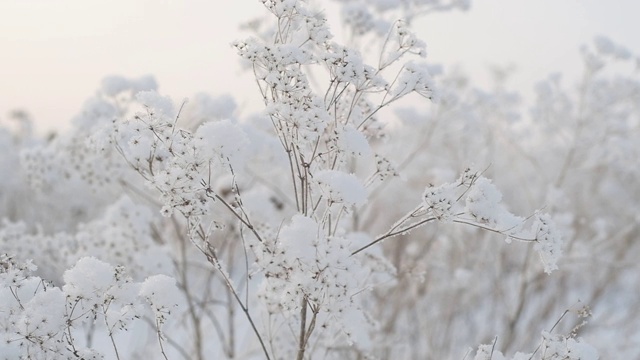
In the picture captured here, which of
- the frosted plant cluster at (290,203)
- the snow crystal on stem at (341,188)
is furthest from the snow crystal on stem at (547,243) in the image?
the snow crystal on stem at (341,188)

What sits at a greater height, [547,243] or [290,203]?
Result: [290,203]

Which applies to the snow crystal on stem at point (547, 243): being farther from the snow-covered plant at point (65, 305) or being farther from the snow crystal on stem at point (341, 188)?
the snow-covered plant at point (65, 305)

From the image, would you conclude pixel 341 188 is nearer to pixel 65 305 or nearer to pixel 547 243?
pixel 547 243

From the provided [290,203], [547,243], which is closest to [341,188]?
[547,243]

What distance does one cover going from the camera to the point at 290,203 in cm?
555

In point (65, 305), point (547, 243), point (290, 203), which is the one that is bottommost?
point (65, 305)

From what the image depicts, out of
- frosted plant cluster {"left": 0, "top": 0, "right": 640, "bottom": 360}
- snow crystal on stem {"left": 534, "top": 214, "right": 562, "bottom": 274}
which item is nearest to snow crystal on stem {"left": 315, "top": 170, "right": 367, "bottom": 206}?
frosted plant cluster {"left": 0, "top": 0, "right": 640, "bottom": 360}

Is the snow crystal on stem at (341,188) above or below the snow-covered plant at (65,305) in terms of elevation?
above

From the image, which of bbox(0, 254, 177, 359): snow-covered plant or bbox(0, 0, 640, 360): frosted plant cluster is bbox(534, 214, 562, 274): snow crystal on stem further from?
bbox(0, 254, 177, 359): snow-covered plant

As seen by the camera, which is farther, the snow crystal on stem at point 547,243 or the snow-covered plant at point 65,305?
the snow crystal on stem at point 547,243

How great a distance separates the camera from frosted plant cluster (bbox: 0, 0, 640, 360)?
2.22 meters

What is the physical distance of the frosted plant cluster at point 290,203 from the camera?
222 centimetres

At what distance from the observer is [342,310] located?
7.23 feet

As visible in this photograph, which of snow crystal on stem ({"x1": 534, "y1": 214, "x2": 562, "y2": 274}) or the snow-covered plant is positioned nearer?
the snow-covered plant
